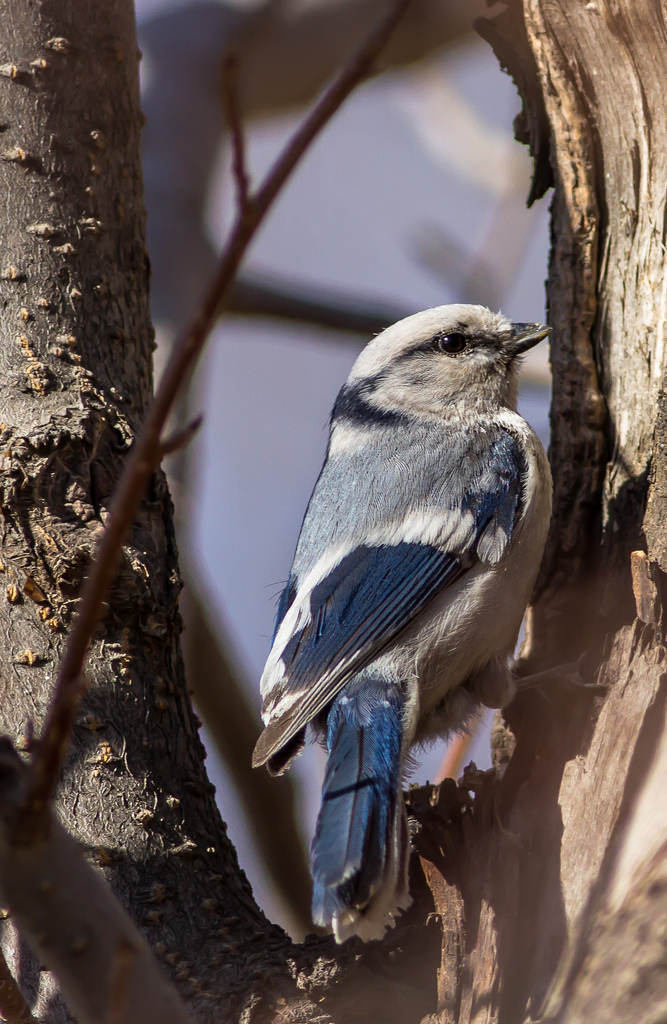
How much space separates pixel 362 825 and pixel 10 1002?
776 millimetres

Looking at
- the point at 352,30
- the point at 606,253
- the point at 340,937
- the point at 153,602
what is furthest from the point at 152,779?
the point at 352,30

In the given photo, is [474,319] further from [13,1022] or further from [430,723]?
[13,1022]

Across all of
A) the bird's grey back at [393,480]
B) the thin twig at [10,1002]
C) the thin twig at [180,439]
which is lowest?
the thin twig at [10,1002]

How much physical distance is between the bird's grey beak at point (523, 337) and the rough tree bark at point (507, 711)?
241 millimetres

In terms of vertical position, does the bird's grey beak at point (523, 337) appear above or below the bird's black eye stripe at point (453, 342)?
below

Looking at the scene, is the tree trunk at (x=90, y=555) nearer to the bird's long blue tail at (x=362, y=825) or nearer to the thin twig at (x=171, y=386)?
the bird's long blue tail at (x=362, y=825)

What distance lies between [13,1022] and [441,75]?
20.3 ft

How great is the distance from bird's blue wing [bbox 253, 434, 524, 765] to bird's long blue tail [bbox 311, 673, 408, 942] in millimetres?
107

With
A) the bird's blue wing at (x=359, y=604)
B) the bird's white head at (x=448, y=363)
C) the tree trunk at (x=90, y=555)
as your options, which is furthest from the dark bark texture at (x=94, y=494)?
the bird's white head at (x=448, y=363)

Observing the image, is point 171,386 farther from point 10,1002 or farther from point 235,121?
point 10,1002

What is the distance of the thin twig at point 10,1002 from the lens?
1634 millimetres

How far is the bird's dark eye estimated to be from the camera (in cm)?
336

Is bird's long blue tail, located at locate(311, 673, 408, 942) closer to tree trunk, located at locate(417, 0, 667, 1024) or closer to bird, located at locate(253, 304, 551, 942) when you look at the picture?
bird, located at locate(253, 304, 551, 942)

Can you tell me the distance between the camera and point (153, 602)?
2.37m
